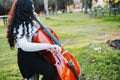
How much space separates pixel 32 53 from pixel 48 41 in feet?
0.86

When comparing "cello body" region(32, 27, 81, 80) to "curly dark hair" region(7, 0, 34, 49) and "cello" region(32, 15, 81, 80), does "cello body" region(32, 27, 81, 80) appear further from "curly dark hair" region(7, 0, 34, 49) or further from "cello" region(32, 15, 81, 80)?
"curly dark hair" region(7, 0, 34, 49)

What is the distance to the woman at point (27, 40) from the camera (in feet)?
15.0

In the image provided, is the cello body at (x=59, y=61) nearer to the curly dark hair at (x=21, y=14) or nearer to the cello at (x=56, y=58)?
the cello at (x=56, y=58)

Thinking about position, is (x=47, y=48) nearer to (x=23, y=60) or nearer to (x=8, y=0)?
(x=23, y=60)

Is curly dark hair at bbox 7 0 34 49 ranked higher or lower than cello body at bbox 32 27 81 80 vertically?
higher

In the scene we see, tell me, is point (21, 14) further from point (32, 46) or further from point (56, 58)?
point (56, 58)

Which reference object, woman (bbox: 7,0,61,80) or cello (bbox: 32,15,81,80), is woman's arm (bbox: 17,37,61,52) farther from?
cello (bbox: 32,15,81,80)

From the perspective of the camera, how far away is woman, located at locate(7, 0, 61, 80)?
4.57 m

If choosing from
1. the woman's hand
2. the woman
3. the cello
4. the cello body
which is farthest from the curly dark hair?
the woman's hand

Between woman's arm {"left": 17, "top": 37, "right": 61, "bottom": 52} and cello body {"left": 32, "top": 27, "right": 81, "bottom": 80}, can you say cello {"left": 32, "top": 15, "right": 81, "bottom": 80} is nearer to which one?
cello body {"left": 32, "top": 27, "right": 81, "bottom": 80}

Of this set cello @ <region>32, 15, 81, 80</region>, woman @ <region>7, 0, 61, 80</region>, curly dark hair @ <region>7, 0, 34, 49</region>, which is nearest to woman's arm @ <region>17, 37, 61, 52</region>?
woman @ <region>7, 0, 61, 80</region>

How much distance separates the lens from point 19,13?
468 centimetres

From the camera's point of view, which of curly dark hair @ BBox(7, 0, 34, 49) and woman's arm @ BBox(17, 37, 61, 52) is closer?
woman's arm @ BBox(17, 37, 61, 52)

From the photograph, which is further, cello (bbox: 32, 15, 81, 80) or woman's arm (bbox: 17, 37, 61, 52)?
cello (bbox: 32, 15, 81, 80)
